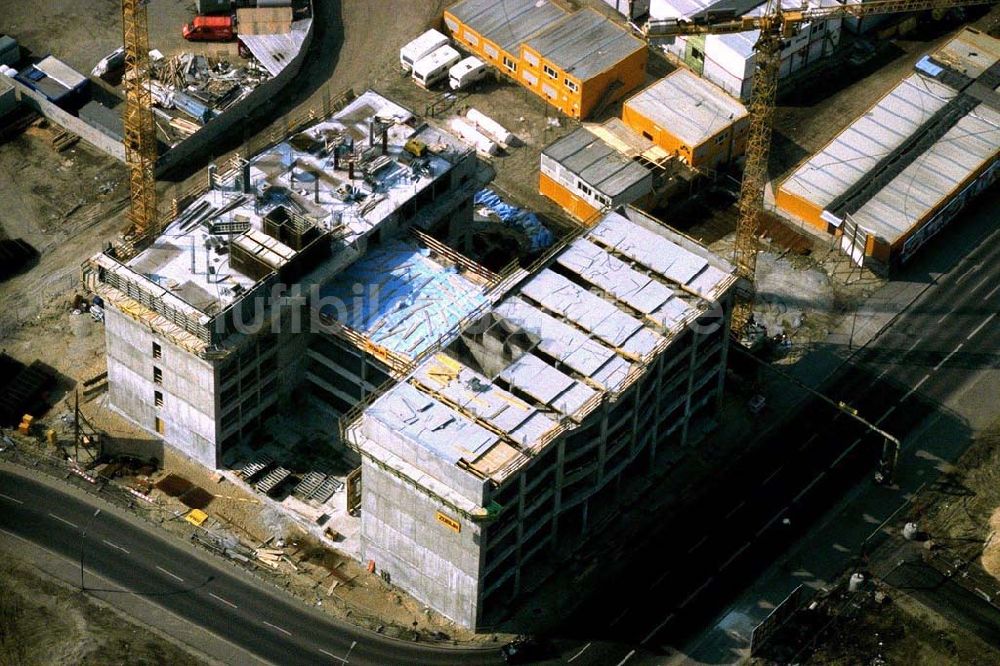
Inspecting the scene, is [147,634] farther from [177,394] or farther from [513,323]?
[513,323]

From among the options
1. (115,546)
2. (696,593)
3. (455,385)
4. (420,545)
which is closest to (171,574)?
(115,546)

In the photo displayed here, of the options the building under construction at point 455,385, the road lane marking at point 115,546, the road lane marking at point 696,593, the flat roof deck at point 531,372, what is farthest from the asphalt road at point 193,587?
the road lane marking at point 696,593

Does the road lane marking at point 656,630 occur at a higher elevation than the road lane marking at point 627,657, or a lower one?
higher

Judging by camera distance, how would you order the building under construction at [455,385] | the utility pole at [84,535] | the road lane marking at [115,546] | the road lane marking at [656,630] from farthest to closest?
1. the road lane marking at [115,546]
2. the utility pole at [84,535]
3. the road lane marking at [656,630]
4. the building under construction at [455,385]

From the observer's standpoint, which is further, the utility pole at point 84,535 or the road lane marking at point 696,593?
the road lane marking at point 696,593

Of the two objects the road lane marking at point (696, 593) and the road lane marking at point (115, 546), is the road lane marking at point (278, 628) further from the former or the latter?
the road lane marking at point (696, 593)

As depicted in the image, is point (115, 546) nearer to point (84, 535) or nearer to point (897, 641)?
point (84, 535)

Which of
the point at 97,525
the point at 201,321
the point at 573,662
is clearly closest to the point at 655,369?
the point at 573,662
